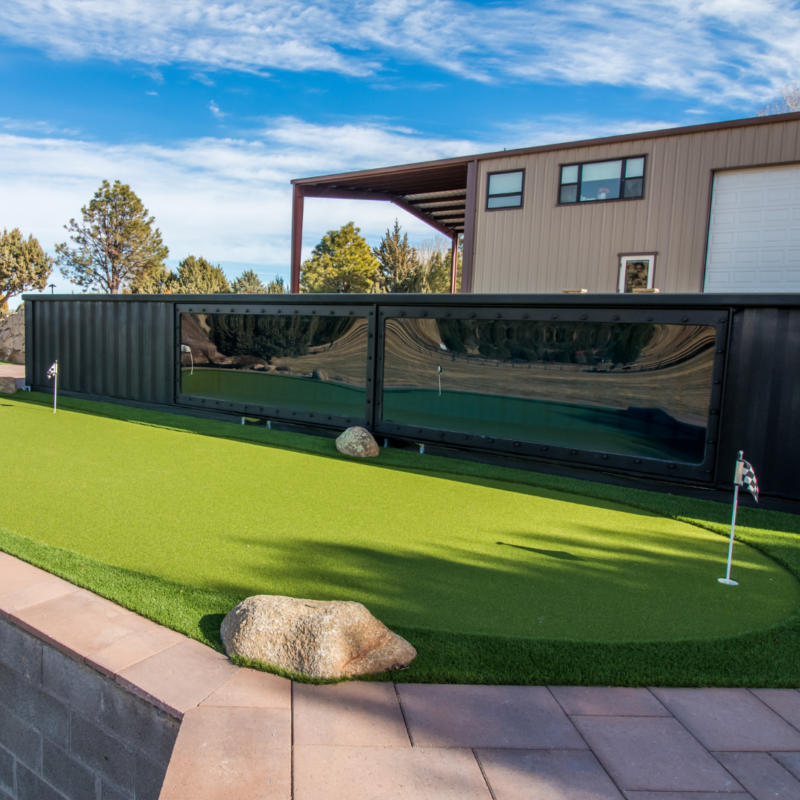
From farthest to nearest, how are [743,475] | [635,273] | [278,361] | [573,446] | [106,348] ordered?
[635,273] → [106,348] → [278,361] → [573,446] → [743,475]

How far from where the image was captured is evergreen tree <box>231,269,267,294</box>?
53.2 metres

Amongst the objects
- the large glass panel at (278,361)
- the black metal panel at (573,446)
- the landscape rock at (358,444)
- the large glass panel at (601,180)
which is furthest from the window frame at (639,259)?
the landscape rock at (358,444)

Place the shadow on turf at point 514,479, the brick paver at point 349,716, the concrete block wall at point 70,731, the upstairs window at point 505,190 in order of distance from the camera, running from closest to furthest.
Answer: the brick paver at point 349,716, the concrete block wall at point 70,731, the shadow on turf at point 514,479, the upstairs window at point 505,190

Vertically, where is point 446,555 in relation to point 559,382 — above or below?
below

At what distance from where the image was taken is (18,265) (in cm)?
3603

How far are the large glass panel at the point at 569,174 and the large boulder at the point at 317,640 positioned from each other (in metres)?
13.2

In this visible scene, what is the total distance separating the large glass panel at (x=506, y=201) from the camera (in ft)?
46.8

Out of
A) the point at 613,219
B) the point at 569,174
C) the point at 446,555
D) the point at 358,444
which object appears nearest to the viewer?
the point at 446,555

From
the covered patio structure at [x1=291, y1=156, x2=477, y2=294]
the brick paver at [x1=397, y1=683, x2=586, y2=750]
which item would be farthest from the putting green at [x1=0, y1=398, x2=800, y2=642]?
the covered patio structure at [x1=291, y1=156, x2=477, y2=294]

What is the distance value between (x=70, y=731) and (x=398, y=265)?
4014 cm

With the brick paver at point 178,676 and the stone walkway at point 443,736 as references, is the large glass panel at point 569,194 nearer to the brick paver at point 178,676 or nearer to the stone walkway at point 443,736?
the stone walkway at point 443,736

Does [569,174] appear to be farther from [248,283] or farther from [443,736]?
[248,283]

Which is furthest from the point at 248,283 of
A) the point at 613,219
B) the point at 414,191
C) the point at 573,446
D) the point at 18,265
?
the point at 573,446

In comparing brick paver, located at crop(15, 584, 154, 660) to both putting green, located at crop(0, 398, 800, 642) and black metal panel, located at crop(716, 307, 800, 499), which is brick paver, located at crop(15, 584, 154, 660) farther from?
black metal panel, located at crop(716, 307, 800, 499)
